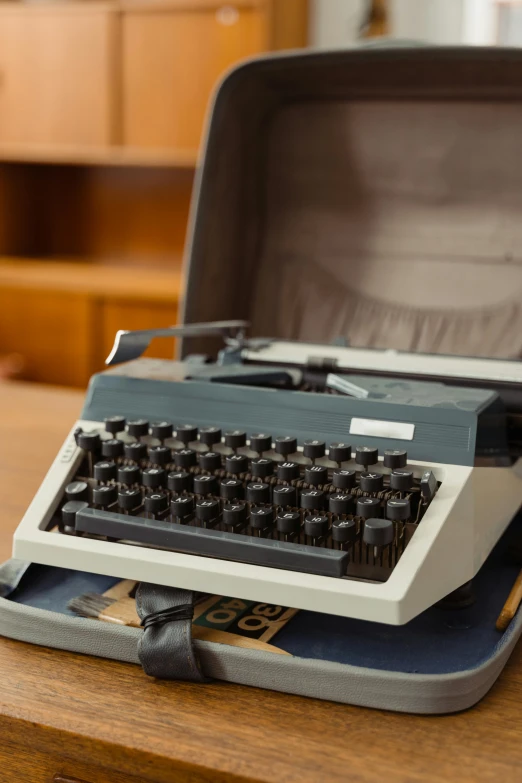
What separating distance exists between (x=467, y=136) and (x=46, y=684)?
125cm

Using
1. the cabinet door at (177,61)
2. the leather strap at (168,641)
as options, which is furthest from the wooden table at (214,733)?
the cabinet door at (177,61)

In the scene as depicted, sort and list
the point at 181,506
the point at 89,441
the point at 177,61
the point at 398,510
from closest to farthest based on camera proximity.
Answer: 1. the point at 398,510
2. the point at 181,506
3. the point at 89,441
4. the point at 177,61

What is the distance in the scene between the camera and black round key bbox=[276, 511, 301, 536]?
960 millimetres

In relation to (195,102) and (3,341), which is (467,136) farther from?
(3,341)

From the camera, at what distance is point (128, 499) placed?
104 cm

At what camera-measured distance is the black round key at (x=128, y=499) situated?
3.40 feet

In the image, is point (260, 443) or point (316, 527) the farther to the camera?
point (260, 443)

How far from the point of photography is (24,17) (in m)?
4.02

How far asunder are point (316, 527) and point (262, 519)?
0.07 metres

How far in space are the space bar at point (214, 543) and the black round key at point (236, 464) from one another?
0.31 feet

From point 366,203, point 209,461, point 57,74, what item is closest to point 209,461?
point 209,461

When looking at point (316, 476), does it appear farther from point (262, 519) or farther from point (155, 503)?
point (155, 503)

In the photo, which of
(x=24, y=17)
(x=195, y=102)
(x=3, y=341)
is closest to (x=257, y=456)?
(x=195, y=102)

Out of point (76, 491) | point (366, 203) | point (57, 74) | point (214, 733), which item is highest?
point (57, 74)
